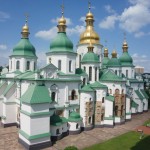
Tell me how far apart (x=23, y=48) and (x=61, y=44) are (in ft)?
20.3

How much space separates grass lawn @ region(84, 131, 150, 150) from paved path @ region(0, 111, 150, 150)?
1012 mm

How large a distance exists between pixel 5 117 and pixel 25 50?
32.2 ft

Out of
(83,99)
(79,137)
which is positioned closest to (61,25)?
(83,99)

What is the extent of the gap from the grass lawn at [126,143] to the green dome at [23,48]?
16.2 metres

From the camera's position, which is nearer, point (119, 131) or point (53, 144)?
point (53, 144)

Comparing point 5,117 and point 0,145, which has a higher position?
point 5,117

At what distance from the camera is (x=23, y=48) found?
27.9 m

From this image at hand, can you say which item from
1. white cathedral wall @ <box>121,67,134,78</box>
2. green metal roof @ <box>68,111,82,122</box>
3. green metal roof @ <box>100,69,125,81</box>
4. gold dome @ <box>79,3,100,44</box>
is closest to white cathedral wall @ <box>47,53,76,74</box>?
green metal roof @ <box>68,111,82,122</box>

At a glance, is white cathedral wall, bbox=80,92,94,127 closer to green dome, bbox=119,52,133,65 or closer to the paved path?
the paved path

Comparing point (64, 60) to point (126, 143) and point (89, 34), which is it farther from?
point (126, 143)

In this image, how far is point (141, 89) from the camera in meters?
39.5

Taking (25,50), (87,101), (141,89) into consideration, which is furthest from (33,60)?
(141,89)

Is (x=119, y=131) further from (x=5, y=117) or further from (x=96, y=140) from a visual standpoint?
(x=5, y=117)

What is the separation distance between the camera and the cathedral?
773 inches
